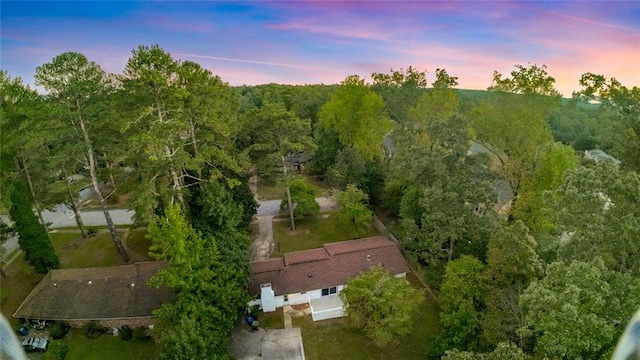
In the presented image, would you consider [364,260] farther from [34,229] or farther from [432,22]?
[34,229]

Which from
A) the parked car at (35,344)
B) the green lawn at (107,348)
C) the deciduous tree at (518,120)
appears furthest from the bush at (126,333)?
the deciduous tree at (518,120)

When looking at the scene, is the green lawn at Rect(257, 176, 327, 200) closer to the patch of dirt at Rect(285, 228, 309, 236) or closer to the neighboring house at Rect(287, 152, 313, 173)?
the neighboring house at Rect(287, 152, 313, 173)

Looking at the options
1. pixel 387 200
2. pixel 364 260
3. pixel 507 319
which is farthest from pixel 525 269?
pixel 387 200

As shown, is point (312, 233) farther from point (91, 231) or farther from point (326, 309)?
point (91, 231)

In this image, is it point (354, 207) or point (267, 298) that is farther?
point (354, 207)

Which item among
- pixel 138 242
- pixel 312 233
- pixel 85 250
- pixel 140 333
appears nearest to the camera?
pixel 140 333

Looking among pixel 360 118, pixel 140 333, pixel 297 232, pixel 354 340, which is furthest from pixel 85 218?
pixel 354 340

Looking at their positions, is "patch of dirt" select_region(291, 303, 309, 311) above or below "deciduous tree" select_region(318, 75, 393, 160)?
below

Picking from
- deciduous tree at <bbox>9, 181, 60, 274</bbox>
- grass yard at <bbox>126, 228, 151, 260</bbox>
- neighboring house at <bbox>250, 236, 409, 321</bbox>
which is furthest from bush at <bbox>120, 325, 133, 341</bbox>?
deciduous tree at <bbox>9, 181, 60, 274</bbox>
